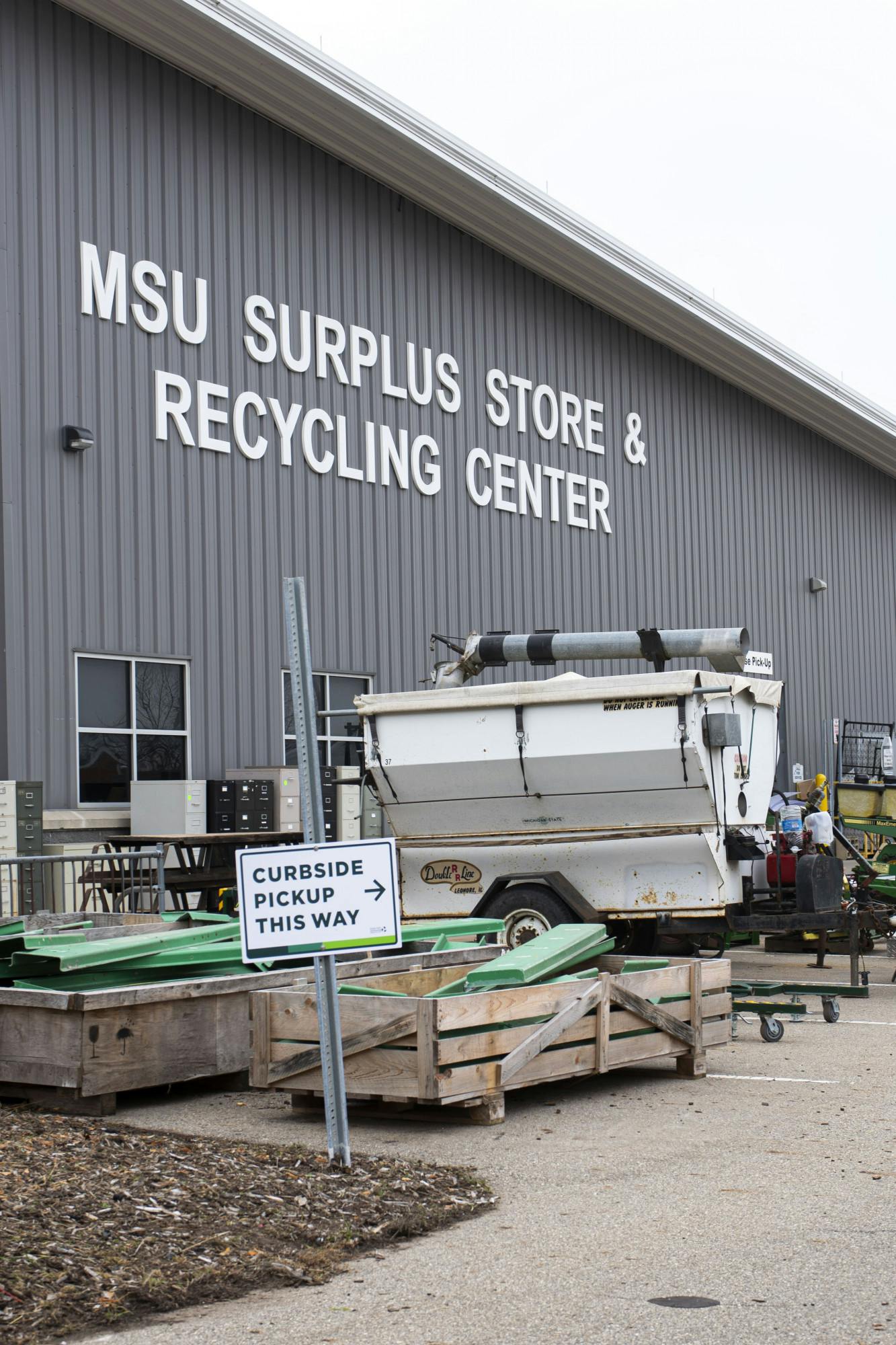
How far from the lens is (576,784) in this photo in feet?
46.0

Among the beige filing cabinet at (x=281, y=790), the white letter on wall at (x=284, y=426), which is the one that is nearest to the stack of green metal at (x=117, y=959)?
the beige filing cabinet at (x=281, y=790)

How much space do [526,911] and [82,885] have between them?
18.3ft

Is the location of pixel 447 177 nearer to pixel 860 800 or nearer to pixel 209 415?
pixel 209 415

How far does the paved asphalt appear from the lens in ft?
16.7

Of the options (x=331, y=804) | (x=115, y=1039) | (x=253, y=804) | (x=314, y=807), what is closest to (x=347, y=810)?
(x=331, y=804)

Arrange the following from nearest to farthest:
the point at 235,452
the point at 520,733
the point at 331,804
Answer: the point at 520,733 < the point at 235,452 < the point at 331,804

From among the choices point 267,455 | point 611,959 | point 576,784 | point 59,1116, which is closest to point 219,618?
point 267,455


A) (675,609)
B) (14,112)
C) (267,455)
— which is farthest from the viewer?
(675,609)

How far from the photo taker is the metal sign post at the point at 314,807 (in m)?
7.04

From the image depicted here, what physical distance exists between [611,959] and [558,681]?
3.70 m

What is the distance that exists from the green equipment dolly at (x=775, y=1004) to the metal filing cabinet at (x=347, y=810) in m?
8.15

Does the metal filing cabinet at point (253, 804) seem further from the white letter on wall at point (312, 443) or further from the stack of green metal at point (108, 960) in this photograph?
the stack of green metal at point (108, 960)

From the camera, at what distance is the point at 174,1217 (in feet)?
20.1

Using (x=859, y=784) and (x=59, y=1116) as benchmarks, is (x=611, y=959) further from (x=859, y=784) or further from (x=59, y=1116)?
(x=859, y=784)
